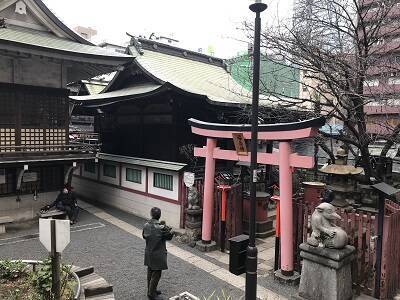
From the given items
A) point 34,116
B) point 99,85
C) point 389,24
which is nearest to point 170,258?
point 34,116

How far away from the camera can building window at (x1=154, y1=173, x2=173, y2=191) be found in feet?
49.0

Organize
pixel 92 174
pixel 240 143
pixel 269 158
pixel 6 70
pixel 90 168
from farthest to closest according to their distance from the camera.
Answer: pixel 90 168 < pixel 92 174 < pixel 6 70 < pixel 240 143 < pixel 269 158

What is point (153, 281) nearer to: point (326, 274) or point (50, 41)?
point (326, 274)

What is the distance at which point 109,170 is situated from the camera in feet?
62.0

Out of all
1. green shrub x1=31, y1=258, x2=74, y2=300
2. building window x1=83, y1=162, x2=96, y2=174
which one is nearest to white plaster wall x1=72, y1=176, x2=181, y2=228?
building window x1=83, y1=162, x2=96, y2=174

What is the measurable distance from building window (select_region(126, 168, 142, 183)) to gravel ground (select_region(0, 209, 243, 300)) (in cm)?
243

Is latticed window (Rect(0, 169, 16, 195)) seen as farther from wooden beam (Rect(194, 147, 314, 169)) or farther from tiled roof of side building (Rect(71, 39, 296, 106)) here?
wooden beam (Rect(194, 147, 314, 169))

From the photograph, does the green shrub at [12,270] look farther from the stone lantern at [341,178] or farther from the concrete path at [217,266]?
the stone lantern at [341,178]

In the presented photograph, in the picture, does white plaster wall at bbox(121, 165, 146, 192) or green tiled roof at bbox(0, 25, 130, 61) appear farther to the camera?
white plaster wall at bbox(121, 165, 146, 192)

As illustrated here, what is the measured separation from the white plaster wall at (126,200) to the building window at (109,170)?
67 centimetres

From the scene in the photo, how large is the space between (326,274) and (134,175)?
11.1m

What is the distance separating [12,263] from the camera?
26.2 ft

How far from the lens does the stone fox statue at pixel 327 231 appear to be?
26.3ft

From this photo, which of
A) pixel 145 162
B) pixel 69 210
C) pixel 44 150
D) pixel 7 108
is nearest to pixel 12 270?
pixel 69 210
